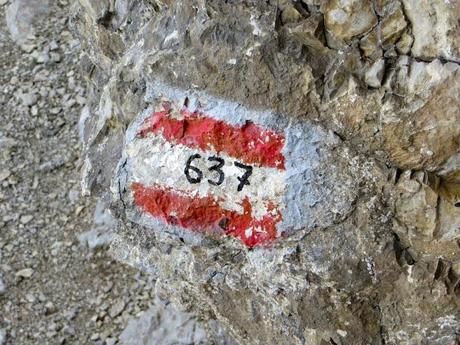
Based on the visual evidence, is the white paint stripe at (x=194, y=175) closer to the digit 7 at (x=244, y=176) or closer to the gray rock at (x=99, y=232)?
the digit 7 at (x=244, y=176)

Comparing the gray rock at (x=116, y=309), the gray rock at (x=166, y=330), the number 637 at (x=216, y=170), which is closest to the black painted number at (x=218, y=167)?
the number 637 at (x=216, y=170)

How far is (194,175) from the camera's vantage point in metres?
2.03

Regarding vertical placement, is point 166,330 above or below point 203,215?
below

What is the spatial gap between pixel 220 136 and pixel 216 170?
9 cm

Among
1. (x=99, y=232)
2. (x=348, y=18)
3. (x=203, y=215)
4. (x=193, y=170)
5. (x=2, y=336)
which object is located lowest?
(x=2, y=336)

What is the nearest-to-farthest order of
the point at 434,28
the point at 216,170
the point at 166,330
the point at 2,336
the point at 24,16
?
the point at 434,28, the point at 216,170, the point at 166,330, the point at 2,336, the point at 24,16

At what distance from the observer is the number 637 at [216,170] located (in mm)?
Answer: 1973

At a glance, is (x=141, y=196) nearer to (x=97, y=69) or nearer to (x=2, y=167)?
(x=97, y=69)

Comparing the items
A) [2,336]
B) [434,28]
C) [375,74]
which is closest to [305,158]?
[375,74]

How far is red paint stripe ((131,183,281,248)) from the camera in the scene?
199 cm

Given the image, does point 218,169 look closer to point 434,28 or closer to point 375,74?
point 375,74

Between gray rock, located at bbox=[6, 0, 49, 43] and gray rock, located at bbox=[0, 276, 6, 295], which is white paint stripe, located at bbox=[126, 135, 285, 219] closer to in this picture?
gray rock, located at bbox=[0, 276, 6, 295]

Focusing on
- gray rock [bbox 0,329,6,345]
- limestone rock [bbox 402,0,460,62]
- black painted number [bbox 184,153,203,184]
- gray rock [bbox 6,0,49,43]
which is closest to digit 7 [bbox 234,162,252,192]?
black painted number [bbox 184,153,203,184]

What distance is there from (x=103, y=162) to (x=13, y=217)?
143 cm
